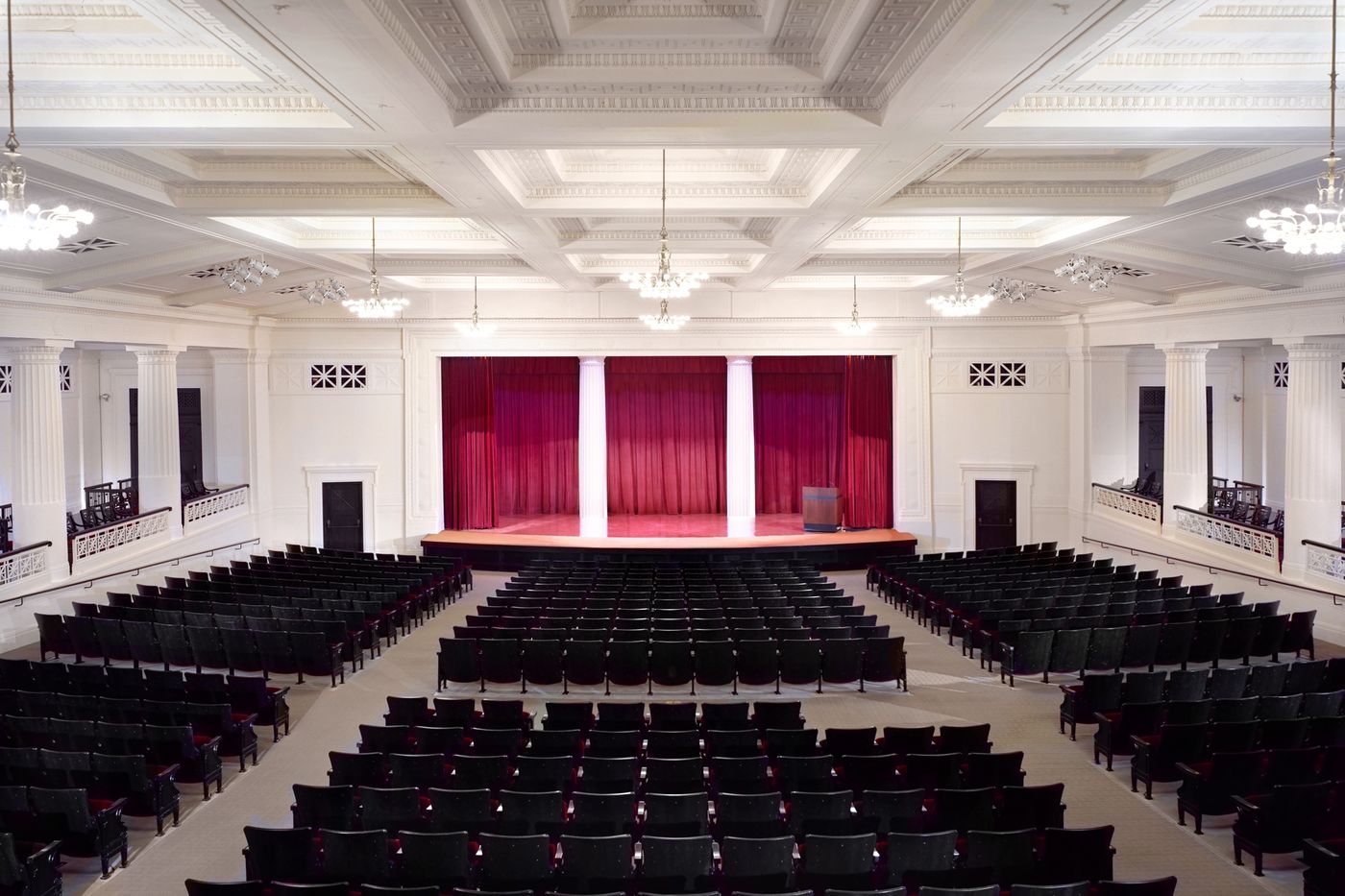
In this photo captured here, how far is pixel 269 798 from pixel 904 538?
1637 cm

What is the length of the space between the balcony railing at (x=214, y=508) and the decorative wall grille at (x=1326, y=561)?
21447 millimetres

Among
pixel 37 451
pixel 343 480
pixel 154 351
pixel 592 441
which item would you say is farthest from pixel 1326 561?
pixel 154 351

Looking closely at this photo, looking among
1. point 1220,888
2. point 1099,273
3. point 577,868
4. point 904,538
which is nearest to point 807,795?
point 577,868

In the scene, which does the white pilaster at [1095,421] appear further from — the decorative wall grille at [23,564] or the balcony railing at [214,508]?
the decorative wall grille at [23,564]

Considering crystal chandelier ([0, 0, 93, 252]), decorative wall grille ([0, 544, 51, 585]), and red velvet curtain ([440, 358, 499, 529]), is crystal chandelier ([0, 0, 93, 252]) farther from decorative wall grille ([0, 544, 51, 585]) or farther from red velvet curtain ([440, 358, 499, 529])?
red velvet curtain ([440, 358, 499, 529])

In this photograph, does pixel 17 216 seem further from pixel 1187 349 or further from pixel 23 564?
pixel 1187 349

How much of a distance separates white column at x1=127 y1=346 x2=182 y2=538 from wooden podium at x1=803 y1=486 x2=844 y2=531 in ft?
46.3

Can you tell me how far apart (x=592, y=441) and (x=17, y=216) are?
721 inches

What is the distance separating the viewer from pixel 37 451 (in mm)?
15844

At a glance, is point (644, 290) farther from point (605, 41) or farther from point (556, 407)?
point (556, 407)

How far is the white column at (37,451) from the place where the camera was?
15.6m

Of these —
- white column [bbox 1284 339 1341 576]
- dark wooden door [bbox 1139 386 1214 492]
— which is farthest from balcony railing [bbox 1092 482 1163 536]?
white column [bbox 1284 339 1341 576]

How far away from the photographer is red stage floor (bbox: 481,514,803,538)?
74.1 feet

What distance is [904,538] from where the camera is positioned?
72.3ft
